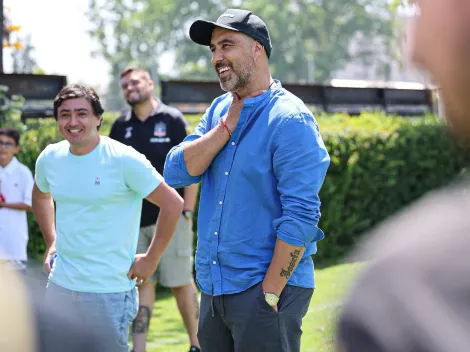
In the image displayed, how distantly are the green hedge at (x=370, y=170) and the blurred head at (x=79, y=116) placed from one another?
4.20 m

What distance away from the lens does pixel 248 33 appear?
388 centimetres

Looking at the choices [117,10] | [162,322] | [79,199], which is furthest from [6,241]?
[117,10]

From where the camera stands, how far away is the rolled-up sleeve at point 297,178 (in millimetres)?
3631

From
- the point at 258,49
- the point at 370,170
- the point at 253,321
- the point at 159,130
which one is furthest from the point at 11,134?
the point at 370,170

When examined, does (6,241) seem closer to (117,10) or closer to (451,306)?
(451,306)

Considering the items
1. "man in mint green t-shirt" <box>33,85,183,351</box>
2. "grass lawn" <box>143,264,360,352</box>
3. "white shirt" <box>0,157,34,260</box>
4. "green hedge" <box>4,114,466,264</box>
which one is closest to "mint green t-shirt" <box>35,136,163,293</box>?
"man in mint green t-shirt" <box>33,85,183,351</box>

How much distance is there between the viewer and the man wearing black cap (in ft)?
12.0

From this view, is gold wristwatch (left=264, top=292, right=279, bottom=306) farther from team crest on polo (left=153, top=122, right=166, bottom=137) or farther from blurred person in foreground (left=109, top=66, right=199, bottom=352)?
team crest on polo (left=153, top=122, right=166, bottom=137)

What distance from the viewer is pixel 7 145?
721cm

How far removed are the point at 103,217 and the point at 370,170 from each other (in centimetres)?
721

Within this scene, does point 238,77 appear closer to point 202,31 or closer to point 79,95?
point 202,31

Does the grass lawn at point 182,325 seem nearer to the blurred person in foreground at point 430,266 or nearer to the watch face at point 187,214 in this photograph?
the watch face at point 187,214

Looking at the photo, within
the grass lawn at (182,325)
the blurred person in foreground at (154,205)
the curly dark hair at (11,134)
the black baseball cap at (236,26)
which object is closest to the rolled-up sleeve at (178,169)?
the black baseball cap at (236,26)

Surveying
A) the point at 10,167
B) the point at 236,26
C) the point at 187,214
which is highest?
the point at 236,26
